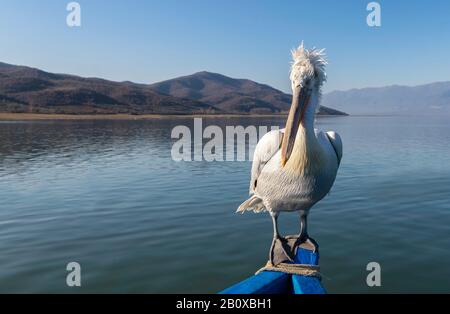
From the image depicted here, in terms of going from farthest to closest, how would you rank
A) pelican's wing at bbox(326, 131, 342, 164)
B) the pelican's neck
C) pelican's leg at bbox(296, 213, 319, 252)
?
pelican's leg at bbox(296, 213, 319, 252)
pelican's wing at bbox(326, 131, 342, 164)
the pelican's neck

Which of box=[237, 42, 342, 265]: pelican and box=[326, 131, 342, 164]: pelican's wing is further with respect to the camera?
box=[326, 131, 342, 164]: pelican's wing

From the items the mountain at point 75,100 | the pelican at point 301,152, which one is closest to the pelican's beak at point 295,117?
the pelican at point 301,152

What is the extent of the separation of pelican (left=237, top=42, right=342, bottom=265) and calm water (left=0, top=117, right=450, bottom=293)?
3.34 meters

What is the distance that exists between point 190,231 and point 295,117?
22.6 ft

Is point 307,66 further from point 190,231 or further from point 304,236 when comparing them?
point 190,231

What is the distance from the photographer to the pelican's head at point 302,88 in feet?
14.3

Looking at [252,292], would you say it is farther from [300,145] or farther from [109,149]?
[109,149]

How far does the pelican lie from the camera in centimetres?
441

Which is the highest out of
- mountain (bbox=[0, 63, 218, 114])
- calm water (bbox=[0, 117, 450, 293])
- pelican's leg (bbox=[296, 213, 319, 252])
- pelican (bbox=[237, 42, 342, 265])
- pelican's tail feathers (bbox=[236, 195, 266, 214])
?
mountain (bbox=[0, 63, 218, 114])

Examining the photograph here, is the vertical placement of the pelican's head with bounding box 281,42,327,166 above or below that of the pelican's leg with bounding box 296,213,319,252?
above

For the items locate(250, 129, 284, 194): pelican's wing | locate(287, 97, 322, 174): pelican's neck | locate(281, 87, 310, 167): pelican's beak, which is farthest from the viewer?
locate(250, 129, 284, 194): pelican's wing

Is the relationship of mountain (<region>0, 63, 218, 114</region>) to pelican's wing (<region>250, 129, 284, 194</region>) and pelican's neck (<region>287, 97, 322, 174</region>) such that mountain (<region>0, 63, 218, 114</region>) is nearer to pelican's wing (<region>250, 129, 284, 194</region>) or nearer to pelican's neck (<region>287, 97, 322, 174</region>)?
pelican's wing (<region>250, 129, 284, 194</region>)

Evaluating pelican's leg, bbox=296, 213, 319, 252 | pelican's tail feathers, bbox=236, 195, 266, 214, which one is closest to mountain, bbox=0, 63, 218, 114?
pelican's tail feathers, bbox=236, 195, 266, 214
